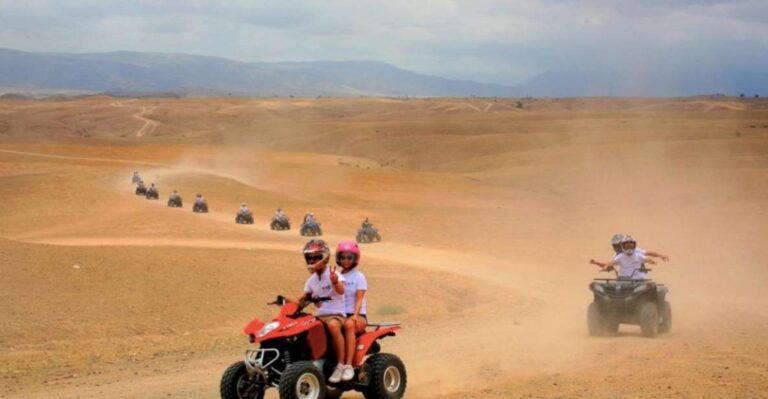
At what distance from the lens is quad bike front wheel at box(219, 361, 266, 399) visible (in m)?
11.4

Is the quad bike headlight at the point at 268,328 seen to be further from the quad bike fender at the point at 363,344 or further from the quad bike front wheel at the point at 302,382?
the quad bike fender at the point at 363,344

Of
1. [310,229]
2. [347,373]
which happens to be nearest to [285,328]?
[347,373]

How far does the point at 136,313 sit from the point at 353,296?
10292 millimetres

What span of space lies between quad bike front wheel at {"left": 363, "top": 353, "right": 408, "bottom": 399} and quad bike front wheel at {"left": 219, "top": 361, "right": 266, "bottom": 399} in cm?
129

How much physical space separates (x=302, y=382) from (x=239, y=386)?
0.74 meters

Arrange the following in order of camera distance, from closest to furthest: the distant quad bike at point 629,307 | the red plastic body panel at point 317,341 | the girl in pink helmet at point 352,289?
the red plastic body panel at point 317,341 → the girl in pink helmet at point 352,289 → the distant quad bike at point 629,307

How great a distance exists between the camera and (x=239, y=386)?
1143cm

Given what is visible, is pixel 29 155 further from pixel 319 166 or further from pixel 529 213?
pixel 529 213

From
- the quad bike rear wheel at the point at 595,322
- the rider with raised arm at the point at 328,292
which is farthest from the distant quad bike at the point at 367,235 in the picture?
the rider with raised arm at the point at 328,292

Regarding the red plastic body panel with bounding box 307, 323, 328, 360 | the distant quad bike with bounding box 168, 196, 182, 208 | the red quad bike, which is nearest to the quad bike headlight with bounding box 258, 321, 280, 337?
the red quad bike

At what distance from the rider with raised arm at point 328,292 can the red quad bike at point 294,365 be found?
92mm

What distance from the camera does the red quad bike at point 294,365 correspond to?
11.2 m

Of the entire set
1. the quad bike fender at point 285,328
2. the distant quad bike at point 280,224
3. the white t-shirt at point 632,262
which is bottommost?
the distant quad bike at point 280,224

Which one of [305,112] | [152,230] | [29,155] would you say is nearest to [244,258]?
[152,230]
